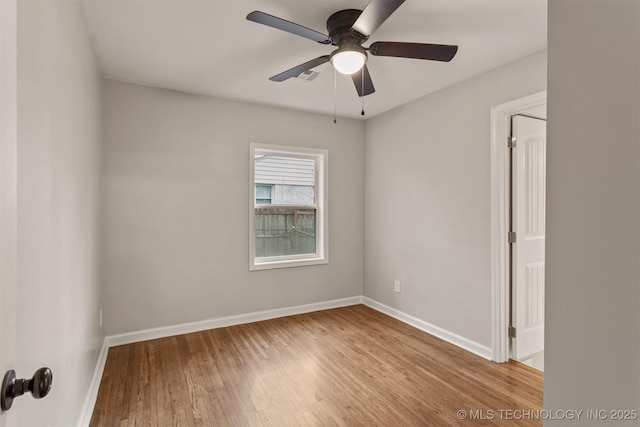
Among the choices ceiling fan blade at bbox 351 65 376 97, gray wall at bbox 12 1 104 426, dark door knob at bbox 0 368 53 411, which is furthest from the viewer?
ceiling fan blade at bbox 351 65 376 97

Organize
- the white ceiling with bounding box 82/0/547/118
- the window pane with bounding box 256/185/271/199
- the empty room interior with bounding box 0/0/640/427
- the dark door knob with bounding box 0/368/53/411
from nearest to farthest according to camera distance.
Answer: the dark door knob with bounding box 0/368/53/411, the empty room interior with bounding box 0/0/640/427, the white ceiling with bounding box 82/0/547/118, the window pane with bounding box 256/185/271/199

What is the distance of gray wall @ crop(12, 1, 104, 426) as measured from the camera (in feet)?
3.32

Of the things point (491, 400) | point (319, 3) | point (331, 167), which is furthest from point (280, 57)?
point (491, 400)

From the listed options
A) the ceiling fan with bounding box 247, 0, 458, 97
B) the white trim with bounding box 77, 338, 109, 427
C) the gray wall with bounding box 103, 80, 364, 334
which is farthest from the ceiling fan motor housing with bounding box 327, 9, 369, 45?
the white trim with bounding box 77, 338, 109, 427

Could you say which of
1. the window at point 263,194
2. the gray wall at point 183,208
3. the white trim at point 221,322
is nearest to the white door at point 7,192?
the gray wall at point 183,208

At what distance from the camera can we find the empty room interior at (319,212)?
712 millimetres

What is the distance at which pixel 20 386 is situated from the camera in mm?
644

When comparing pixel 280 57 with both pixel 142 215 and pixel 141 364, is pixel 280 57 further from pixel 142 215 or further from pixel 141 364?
pixel 141 364

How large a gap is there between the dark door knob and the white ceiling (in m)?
2.04

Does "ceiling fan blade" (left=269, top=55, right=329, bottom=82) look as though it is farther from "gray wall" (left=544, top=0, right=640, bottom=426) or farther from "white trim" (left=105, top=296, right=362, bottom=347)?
"white trim" (left=105, top=296, right=362, bottom=347)

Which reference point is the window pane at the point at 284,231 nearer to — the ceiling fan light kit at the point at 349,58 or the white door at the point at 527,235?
the ceiling fan light kit at the point at 349,58

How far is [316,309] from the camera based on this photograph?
13.6 ft

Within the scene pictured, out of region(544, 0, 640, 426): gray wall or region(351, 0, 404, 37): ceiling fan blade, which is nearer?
region(544, 0, 640, 426): gray wall

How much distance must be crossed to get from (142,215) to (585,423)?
3499mm
